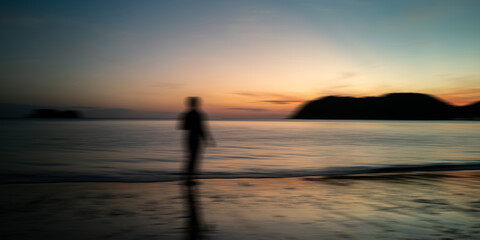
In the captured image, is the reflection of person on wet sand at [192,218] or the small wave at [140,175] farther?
the small wave at [140,175]

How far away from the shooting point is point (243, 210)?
181 inches

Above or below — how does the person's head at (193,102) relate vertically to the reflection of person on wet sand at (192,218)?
above

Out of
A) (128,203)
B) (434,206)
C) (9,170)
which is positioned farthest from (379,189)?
(9,170)

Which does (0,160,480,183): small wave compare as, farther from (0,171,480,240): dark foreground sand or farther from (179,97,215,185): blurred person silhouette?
(0,171,480,240): dark foreground sand

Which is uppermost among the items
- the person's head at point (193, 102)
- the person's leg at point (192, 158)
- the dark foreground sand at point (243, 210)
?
the person's head at point (193, 102)

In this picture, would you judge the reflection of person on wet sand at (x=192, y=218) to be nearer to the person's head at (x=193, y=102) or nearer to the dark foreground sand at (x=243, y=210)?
the dark foreground sand at (x=243, y=210)

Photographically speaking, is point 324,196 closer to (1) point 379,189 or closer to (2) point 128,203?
(1) point 379,189

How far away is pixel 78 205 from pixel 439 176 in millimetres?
9009

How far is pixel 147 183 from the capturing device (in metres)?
6.84

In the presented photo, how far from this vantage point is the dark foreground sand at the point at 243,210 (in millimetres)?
3604

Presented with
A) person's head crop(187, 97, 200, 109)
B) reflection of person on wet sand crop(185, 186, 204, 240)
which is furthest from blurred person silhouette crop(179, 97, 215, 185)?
reflection of person on wet sand crop(185, 186, 204, 240)

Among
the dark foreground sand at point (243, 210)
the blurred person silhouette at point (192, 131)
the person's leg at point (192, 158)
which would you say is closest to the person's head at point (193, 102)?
the blurred person silhouette at point (192, 131)

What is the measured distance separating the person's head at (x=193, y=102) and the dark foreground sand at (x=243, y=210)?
78.9 inches

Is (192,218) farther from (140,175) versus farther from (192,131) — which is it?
(140,175)
